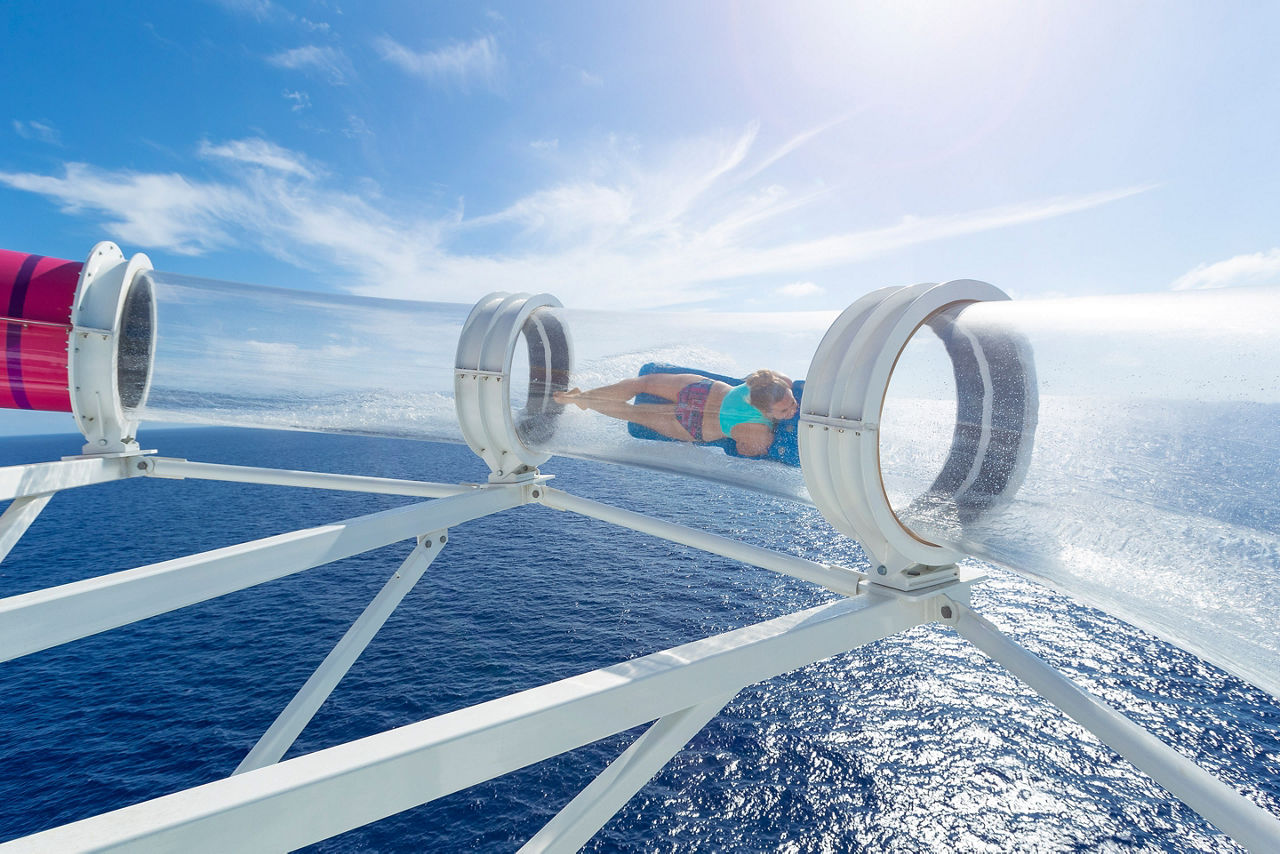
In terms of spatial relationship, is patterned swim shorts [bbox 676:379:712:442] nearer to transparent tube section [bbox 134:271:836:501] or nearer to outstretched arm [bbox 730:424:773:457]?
outstretched arm [bbox 730:424:773:457]

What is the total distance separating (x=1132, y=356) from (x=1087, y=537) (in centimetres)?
77

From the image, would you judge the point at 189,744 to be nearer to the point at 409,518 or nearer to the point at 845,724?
the point at 845,724

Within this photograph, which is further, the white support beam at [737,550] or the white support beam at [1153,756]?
the white support beam at [737,550]

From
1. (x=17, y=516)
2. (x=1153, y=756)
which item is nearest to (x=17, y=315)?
(x=17, y=516)

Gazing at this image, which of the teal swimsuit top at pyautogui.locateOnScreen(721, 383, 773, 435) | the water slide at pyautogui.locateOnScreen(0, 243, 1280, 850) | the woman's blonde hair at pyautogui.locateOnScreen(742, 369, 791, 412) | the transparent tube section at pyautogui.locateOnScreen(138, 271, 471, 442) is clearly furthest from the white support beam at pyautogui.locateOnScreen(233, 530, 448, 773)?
the woman's blonde hair at pyautogui.locateOnScreen(742, 369, 791, 412)

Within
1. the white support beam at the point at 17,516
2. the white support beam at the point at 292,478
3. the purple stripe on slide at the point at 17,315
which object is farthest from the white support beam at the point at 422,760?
the purple stripe on slide at the point at 17,315

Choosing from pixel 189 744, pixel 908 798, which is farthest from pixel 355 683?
pixel 908 798

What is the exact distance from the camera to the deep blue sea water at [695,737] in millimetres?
20359

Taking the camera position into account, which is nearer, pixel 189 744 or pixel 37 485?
pixel 37 485

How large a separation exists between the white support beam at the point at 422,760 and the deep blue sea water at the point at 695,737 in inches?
804

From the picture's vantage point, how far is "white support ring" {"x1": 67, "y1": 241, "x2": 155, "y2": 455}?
5.25m

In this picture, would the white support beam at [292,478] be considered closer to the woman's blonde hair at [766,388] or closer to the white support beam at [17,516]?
the white support beam at [17,516]

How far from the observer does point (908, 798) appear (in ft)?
70.2

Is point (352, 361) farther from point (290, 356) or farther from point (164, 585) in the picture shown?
point (164, 585)
